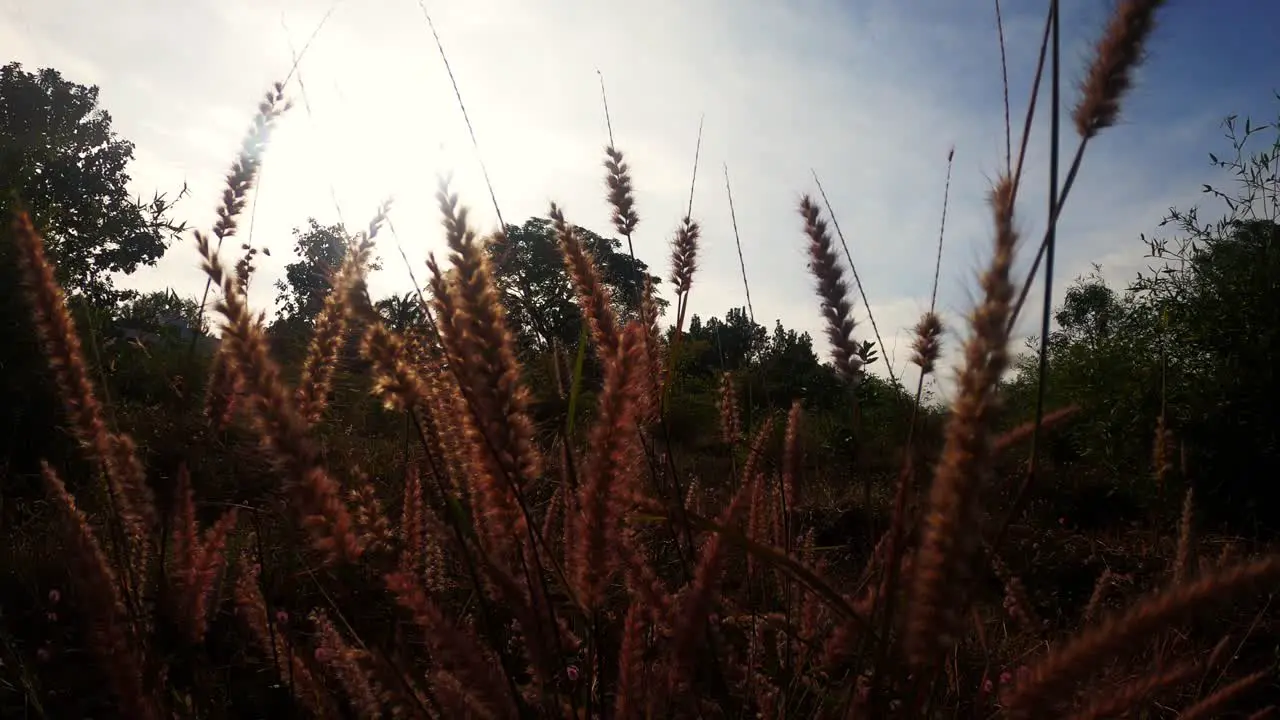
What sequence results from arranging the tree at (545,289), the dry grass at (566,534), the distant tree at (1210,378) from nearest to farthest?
1. the dry grass at (566,534)
2. the tree at (545,289)
3. the distant tree at (1210,378)

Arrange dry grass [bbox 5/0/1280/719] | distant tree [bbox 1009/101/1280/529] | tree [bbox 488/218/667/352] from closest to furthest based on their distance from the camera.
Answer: dry grass [bbox 5/0/1280/719]
tree [bbox 488/218/667/352]
distant tree [bbox 1009/101/1280/529]

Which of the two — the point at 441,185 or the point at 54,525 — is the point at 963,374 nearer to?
the point at 441,185

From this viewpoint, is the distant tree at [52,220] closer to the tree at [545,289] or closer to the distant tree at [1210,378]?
the tree at [545,289]

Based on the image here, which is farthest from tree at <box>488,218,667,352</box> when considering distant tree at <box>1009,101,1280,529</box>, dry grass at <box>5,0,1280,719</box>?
distant tree at <box>1009,101,1280,529</box>

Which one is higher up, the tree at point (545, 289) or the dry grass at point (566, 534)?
the tree at point (545, 289)

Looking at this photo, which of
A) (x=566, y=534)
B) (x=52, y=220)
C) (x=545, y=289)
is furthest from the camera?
(x=52, y=220)

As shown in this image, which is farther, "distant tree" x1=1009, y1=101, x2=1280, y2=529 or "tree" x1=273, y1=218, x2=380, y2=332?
"distant tree" x1=1009, y1=101, x2=1280, y2=529

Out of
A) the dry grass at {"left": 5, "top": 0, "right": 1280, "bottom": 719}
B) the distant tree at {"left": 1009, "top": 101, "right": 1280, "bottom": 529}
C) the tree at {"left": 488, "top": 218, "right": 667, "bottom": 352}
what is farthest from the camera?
the distant tree at {"left": 1009, "top": 101, "right": 1280, "bottom": 529}

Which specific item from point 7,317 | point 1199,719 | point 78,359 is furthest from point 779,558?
point 7,317

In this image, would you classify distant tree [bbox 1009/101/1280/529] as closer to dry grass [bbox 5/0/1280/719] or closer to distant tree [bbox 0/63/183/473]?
dry grass [bbox 5/0/1280/719]

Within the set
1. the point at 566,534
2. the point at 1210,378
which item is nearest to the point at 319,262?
the point at 566,534

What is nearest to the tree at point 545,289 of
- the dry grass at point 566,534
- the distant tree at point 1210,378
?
the dry grass at point 566,534

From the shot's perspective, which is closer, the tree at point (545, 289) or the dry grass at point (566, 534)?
the dry grass at point (566, 534)

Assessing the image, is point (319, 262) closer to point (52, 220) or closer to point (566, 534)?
point (566, 534)
